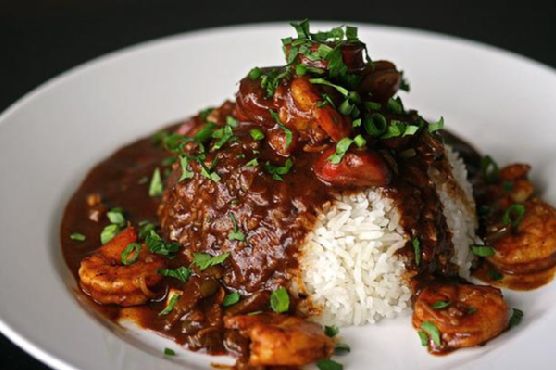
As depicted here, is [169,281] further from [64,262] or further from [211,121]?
[211,121]

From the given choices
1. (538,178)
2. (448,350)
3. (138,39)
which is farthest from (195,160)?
(138,39)

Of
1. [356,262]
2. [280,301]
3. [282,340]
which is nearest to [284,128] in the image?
[356,262]

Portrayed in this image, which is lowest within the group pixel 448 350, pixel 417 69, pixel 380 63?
pixel 448 350

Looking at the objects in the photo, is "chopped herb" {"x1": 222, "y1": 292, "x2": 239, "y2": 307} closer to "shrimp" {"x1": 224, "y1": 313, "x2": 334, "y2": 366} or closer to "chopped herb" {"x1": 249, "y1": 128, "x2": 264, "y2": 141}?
"shrimp" {"x1": 224, "y1": 313, "x2": 334, "y2": 366}

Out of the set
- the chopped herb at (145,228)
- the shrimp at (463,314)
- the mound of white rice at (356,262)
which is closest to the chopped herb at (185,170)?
the chopped herb at (145,228)

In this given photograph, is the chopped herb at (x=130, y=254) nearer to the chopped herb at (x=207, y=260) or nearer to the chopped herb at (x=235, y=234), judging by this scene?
the chopped herb at (x=207, y=260)

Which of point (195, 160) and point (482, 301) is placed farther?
point (195, 160)

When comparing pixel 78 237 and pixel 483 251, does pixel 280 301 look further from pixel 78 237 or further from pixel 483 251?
pixel 78 237
